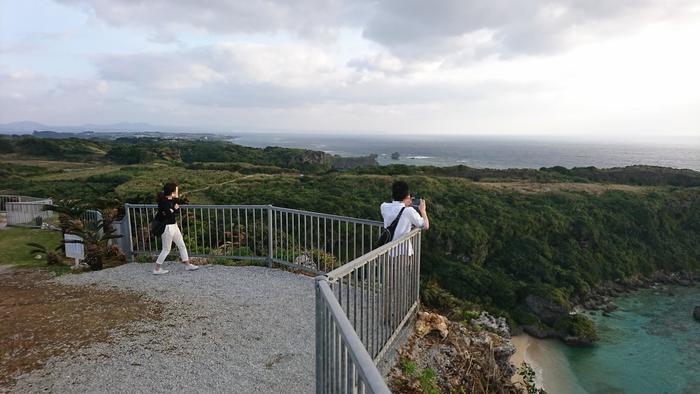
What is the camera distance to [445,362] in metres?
5.39

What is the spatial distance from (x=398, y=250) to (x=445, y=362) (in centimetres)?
185

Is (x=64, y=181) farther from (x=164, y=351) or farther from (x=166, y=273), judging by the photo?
(x=164, y=351)

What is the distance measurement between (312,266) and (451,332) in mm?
2812

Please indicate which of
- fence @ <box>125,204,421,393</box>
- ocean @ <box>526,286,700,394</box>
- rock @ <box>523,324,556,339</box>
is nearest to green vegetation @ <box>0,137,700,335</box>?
rock @ <box>523,324,556,339</box>

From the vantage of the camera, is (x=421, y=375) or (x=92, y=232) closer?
(x=421, y=375)

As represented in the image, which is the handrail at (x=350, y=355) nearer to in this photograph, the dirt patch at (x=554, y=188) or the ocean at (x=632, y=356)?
the ocean at (x=632, y=356)

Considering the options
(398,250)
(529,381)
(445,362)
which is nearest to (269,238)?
(398,250)

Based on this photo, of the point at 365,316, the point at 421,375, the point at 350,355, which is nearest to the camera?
the point at 350,355

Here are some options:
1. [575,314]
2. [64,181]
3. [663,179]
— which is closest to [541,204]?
[575,314]

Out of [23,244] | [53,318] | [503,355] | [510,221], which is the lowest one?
[510,221]

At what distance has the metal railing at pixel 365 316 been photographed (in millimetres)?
1995

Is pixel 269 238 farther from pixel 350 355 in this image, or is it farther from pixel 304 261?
pixel 350 355

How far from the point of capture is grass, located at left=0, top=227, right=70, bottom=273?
9336 mm

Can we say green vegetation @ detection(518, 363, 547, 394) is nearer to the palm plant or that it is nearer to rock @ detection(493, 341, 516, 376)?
rock @ detection(493, 341, 516, 376)
